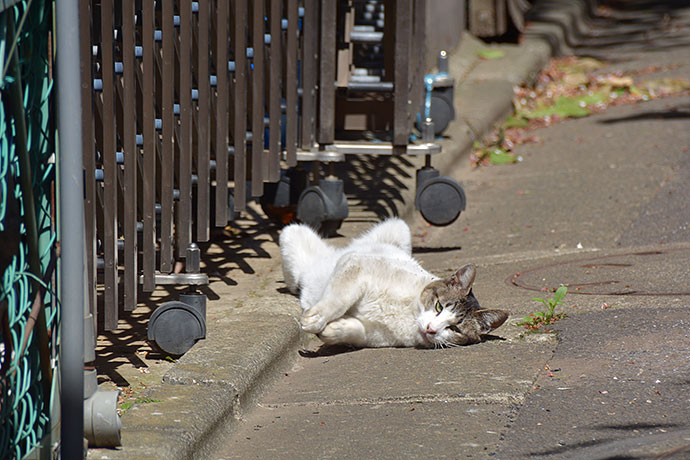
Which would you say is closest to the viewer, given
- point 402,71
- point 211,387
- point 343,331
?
point 211,387

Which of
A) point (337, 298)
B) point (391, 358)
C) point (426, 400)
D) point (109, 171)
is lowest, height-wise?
point (391, 358)

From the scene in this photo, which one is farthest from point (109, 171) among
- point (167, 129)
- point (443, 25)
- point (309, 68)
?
point (443, 25)

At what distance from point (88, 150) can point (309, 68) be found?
217cm

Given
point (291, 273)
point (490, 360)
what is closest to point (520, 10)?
point (291, 273)

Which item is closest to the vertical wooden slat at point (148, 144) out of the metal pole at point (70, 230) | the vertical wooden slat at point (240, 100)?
the vertical wooden slat at point (240, 100)

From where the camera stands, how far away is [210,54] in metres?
5.05

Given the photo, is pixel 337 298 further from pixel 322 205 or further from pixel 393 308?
pixel 322 205

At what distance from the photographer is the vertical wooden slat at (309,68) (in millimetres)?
5863

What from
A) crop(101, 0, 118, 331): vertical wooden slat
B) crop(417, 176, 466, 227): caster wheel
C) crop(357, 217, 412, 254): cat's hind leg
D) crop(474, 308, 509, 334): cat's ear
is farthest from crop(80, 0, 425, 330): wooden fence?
crop(474, 308, 509, 334): cat's ear

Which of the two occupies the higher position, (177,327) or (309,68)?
(309,68)

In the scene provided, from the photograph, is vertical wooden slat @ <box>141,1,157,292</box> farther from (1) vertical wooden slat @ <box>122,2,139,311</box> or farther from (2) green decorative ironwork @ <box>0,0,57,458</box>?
(2) green decorative ironwork @ <box>0,0,57,458</box>

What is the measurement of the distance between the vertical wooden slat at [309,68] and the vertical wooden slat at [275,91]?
44 cm

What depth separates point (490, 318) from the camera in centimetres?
457

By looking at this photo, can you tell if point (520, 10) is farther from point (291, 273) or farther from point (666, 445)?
point (666, 445)
